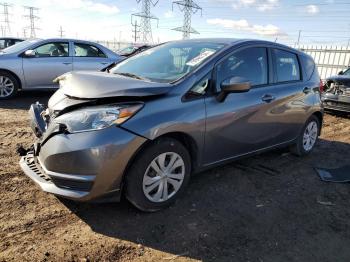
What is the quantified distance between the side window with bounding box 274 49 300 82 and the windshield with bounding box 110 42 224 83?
1067 mm

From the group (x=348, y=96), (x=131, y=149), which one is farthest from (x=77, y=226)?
(x=348, y=96)

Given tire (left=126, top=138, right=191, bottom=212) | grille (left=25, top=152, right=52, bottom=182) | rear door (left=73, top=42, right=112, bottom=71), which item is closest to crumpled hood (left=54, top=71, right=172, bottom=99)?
tire (left=126, top=138, right=191, bottom=212)

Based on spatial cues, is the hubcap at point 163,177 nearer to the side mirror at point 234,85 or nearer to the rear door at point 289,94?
the side mirror at point 234,85

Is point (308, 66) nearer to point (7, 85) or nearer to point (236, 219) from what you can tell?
point (236, 219)

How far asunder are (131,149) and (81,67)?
6.92 m

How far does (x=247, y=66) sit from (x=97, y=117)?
6.73ft

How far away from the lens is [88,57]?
9.71 meters

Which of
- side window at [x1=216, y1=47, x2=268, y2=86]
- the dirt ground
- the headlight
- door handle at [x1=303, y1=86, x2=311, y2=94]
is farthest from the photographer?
door handle at [x1=303, y1=86, x2=311, y2=94]

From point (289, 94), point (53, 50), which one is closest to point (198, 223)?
point (289, 94)

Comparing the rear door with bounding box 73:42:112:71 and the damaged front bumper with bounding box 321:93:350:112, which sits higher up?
the rear door with bounding box 73:42:112:71

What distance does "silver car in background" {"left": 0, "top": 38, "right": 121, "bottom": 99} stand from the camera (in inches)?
335

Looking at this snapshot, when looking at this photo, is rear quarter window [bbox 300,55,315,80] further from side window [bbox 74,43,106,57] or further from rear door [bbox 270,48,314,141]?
side window [bbox 74,43,106,57]

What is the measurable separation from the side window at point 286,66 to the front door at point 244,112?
0.27 meters

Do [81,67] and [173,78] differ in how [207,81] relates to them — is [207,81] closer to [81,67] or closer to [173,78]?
[173,78]
